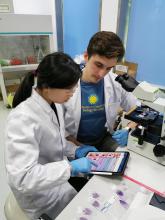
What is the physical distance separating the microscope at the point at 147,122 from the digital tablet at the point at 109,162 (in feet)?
0.33

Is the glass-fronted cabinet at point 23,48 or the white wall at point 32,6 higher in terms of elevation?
the white wall at point 32,6

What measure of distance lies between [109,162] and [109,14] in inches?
72.3

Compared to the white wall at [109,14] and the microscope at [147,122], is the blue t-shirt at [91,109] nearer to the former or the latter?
the microscope at [147,122]

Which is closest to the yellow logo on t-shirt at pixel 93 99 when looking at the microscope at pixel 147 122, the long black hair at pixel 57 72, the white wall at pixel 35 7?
the microscope at pixel 147 122

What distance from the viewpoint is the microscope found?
0.90 m

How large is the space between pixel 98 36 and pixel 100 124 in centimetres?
59

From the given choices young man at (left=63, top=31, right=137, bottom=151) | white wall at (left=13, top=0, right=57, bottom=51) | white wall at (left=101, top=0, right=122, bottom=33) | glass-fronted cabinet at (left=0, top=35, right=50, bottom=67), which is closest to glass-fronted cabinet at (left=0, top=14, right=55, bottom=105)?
glass-fronted cabinet at (left=0, top=35, right=50, bottom=67)

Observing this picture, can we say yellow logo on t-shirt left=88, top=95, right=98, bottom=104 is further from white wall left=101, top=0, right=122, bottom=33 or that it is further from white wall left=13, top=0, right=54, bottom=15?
white wall left=13, top=0, right=54, bottom=15

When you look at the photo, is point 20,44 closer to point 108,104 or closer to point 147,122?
point 108,104

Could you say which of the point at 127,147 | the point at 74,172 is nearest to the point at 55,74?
the point at 74,172

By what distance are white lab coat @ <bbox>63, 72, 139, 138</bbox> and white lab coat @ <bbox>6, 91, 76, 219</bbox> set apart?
259 millimetres

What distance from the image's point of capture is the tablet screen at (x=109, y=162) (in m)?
0.89

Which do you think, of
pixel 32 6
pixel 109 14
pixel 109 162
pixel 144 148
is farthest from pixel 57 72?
pixel 32 6

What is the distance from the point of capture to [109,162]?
95cm
